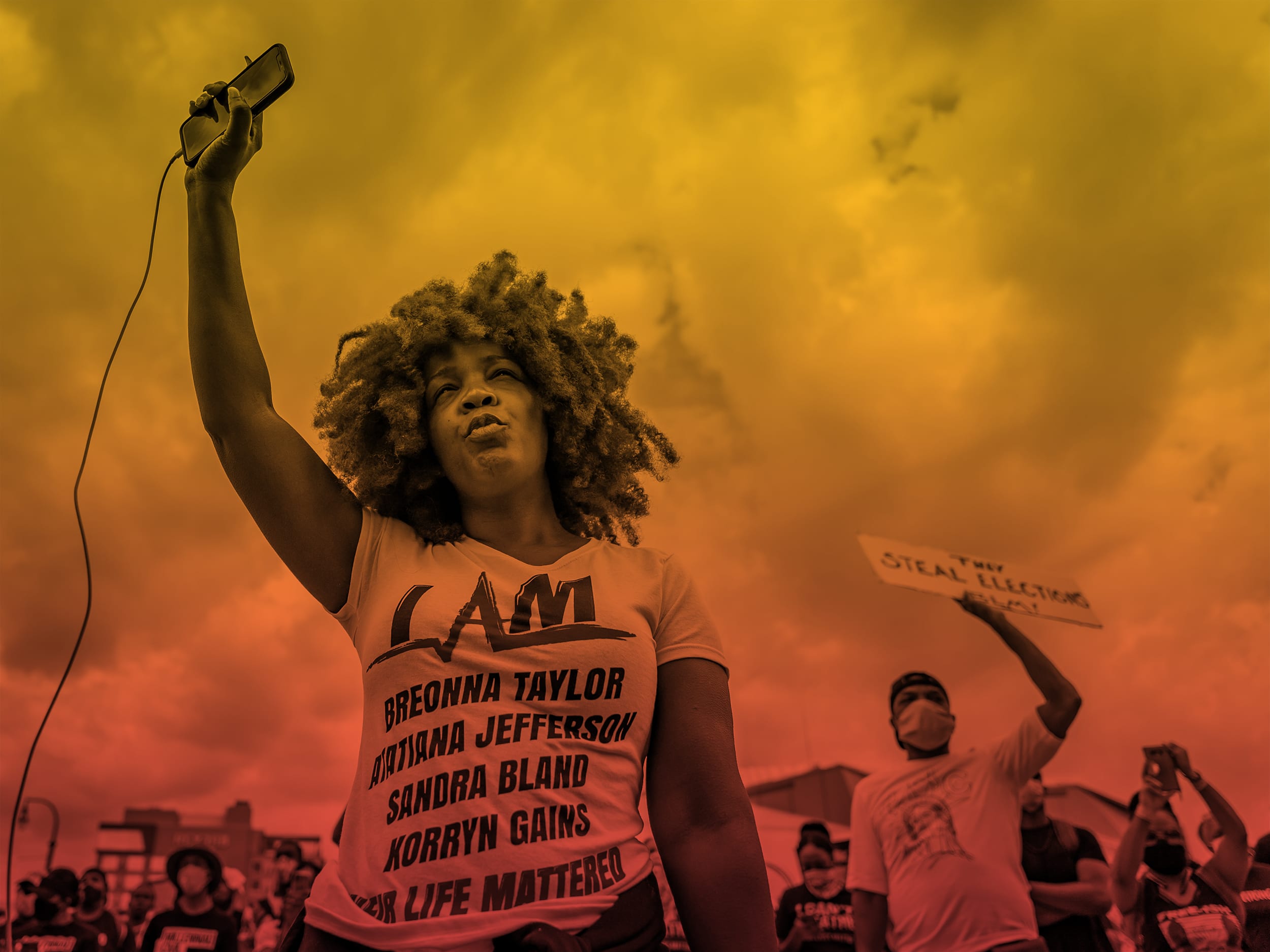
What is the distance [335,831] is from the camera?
1.32 meters

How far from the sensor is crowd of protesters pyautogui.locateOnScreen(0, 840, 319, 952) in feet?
16.3

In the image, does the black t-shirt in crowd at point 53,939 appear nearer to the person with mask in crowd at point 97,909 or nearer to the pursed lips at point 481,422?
the person with mask in crowd at point 97,909

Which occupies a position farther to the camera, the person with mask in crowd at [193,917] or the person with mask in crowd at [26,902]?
the person with mask in crowd at [26,902]

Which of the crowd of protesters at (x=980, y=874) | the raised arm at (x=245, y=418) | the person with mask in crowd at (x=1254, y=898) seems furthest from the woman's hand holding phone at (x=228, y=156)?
the person with mask in crowd at (x=1254, y=898)

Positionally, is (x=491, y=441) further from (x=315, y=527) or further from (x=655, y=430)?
(x=655, y=430)

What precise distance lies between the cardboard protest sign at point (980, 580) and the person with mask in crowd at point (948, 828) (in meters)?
0.08

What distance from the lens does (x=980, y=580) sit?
3652mm

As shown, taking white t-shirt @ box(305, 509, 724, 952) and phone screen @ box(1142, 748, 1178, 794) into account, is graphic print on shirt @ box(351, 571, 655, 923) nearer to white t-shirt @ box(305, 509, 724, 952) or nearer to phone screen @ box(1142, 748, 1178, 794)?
white t-shirt @ box(305, 509, 724, 952)

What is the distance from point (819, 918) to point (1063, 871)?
1.36 meters

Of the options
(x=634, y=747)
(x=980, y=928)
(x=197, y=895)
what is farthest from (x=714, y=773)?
(x=197, y=895)

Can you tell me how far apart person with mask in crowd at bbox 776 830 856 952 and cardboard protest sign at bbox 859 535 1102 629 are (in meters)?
1.78

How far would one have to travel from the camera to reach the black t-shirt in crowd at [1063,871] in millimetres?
3436

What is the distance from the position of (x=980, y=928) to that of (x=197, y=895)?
173 inches

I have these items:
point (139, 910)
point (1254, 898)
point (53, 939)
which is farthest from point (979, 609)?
point (139, 910)
